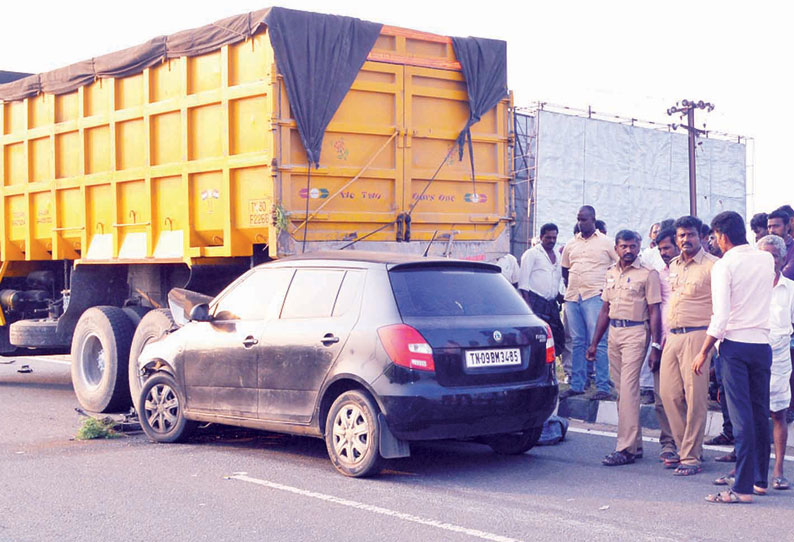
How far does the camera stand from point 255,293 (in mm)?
7809

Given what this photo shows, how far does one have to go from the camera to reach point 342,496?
627 centimetres

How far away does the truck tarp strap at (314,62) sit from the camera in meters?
8.81

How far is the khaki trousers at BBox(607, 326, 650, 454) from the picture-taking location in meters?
7.38

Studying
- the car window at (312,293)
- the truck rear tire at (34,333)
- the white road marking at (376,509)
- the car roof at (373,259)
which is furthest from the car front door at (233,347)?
the truck rear tire at (34,333)

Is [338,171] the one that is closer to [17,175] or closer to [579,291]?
[579,291]

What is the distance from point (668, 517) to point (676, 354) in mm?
1583

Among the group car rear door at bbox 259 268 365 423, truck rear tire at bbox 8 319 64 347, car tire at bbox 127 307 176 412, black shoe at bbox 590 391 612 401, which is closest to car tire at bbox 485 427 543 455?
car rear door at bbox 259 268 365 423

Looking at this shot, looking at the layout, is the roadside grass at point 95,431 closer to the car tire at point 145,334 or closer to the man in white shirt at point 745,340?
the car tire at point 145,334

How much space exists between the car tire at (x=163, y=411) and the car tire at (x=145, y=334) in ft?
3.89

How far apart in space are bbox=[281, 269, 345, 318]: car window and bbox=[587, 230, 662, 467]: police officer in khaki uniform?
2130 millimetres

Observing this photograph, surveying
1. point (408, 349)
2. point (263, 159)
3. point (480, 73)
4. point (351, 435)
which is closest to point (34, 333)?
point (263, 159)

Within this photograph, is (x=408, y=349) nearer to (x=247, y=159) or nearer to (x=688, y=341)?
(x=688, y=341)

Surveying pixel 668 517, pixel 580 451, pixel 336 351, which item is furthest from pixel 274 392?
pixel 668 517

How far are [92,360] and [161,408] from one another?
9.12 ft
